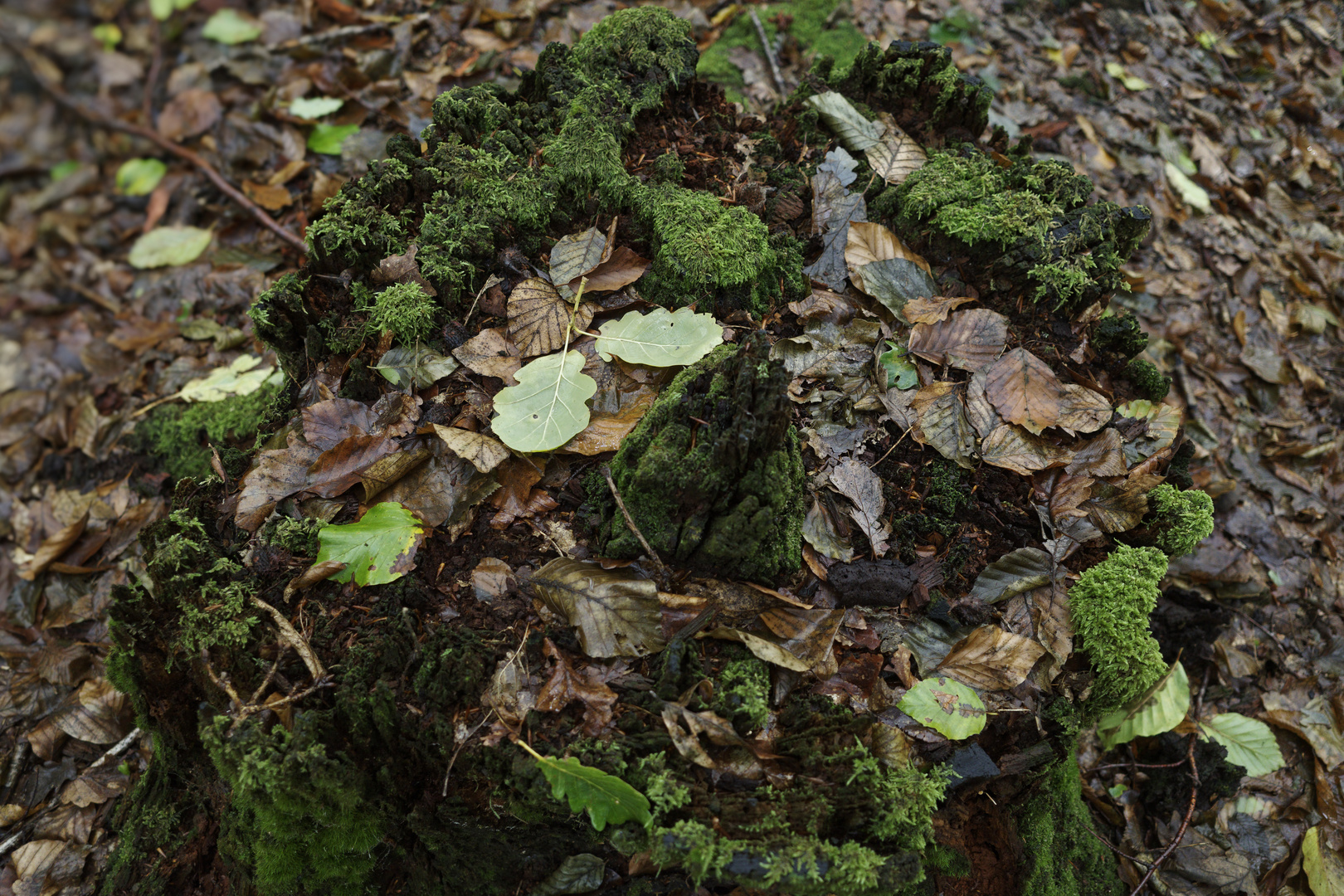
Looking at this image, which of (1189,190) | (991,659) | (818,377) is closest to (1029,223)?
(818,377)

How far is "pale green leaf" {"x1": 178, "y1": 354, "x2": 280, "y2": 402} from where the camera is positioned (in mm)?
3855

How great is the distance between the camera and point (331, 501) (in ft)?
7.77

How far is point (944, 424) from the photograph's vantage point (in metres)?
2.59

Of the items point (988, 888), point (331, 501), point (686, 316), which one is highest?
point (686, 316)

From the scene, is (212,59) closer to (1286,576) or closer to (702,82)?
(702,82)

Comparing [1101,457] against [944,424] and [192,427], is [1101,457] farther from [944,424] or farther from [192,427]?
[192,427]

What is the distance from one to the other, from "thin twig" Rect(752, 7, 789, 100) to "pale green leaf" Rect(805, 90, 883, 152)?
5.72 feet

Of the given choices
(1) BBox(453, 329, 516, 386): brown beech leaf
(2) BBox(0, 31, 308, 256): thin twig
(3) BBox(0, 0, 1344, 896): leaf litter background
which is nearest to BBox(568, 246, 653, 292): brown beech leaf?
(1) BBox(453, 329, 516, 386): brown beech leaf

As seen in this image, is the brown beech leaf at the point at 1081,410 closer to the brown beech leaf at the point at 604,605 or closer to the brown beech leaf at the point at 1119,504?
the brown beech leaf at the point at 1119,504

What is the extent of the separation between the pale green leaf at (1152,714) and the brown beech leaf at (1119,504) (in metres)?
0.69

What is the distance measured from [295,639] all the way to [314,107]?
4251mm

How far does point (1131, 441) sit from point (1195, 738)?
54.9 inches

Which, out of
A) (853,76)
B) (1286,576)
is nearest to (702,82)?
(853,76)

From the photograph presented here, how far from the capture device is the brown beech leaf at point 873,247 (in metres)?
2.87
